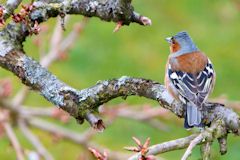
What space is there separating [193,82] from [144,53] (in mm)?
4565

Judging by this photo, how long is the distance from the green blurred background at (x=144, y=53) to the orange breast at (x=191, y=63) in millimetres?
2687

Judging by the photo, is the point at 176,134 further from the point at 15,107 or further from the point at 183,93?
the point at 183,93

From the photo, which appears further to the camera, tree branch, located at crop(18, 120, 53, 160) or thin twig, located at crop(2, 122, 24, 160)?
tree branch, located at crop(18, 120, 53, 160)

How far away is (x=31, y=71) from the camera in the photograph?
152 inches

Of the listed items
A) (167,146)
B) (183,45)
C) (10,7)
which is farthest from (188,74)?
(167,146)

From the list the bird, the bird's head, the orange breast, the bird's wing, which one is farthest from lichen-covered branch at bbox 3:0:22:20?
the bird's head

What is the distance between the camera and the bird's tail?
3.63 metres

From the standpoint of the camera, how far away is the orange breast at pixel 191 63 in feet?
16.3

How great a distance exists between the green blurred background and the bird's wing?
2.95 m

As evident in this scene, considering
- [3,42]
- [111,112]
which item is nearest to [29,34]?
[3,42]

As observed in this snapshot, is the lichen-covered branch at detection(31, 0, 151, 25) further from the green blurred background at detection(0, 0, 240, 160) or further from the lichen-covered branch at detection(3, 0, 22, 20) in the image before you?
the green blurred background at detection(0, 0, 240, 160)

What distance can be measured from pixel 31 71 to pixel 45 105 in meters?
4.56

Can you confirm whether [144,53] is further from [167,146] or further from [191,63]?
[167,146]

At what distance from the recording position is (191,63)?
200 inches
